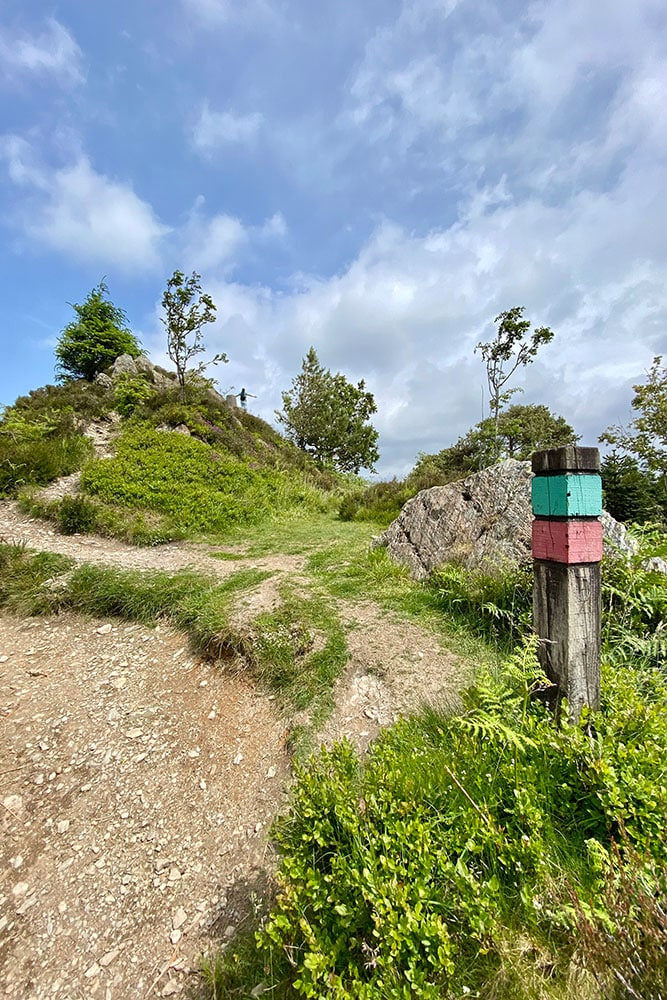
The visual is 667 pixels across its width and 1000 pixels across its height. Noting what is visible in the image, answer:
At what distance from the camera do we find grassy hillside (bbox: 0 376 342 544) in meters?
8.15

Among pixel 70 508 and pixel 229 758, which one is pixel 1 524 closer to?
pixel 70 508

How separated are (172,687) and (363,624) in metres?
1.93

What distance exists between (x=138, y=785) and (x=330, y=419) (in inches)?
908

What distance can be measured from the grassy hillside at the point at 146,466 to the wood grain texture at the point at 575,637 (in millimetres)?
7025

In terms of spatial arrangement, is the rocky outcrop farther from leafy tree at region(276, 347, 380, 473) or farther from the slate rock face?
leafy tree at region(276, 347, 380, 473)

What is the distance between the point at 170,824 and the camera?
2.70 meters

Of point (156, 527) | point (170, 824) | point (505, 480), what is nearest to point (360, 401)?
point (156, 527)

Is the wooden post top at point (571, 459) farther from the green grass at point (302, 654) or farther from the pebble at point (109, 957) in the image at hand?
the pebble at point (109, 957)

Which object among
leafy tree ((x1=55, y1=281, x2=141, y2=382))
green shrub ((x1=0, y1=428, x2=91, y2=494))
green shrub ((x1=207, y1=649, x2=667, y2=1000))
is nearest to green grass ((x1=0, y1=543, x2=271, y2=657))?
green shrub ((x1=207, y1=649, x2=667, y2=1000))

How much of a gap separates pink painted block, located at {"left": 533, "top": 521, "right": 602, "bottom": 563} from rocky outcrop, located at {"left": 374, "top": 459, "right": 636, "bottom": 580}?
209cm

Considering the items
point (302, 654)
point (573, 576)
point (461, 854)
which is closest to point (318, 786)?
point (461, 854)

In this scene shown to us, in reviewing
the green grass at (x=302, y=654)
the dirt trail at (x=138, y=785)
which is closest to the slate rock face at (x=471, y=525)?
the dirt trail at (x=138, y=785)

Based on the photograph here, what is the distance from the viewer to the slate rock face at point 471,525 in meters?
4.65

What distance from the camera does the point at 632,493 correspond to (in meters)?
5.86
